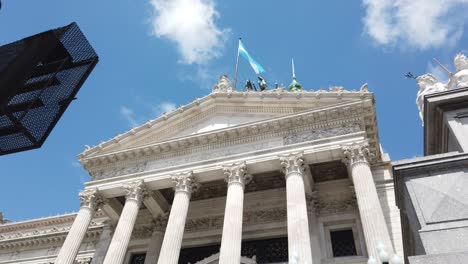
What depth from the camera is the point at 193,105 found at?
824 inches

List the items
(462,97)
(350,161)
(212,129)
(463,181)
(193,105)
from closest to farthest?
(463,181) → (462,97) → (350,161) → (212,129) → (193,105)

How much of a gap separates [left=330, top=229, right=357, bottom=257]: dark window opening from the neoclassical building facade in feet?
0.16

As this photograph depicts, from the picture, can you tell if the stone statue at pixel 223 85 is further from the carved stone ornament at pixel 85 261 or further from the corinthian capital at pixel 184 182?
the carved stone ornament at pixel 85 261

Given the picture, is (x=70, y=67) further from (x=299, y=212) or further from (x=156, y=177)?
(x=156, y=177)

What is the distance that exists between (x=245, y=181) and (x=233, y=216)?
232 centimetres

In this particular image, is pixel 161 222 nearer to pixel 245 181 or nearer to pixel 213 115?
pixel 245 181

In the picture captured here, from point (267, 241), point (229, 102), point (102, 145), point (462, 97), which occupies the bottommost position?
point (462, 97)

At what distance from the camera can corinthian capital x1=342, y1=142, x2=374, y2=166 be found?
50.1 feet

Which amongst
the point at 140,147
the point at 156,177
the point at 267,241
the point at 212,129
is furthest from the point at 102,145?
the point at 267,241

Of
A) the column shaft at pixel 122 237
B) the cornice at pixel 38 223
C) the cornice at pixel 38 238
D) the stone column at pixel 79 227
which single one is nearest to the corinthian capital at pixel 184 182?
the column shaft at pixel 122 237

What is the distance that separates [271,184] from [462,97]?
45.4 feet

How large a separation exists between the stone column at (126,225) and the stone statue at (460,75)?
13.5m

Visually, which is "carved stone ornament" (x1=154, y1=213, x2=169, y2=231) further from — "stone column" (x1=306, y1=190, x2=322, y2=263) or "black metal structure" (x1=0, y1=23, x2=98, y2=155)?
"black metal structure" (x1=0, y1=23, x2=98, y2=155)

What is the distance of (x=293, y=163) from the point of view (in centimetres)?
1594
